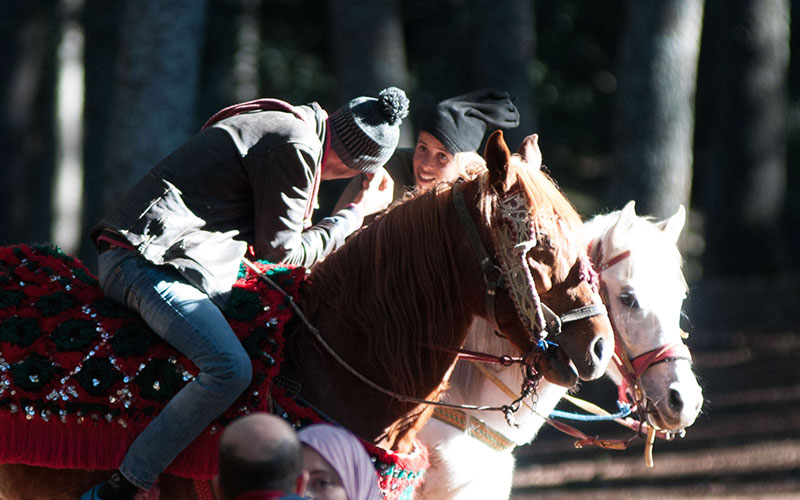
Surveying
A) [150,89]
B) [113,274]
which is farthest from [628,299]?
[150,89]

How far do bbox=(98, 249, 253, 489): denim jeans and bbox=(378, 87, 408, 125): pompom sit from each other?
1.00 m

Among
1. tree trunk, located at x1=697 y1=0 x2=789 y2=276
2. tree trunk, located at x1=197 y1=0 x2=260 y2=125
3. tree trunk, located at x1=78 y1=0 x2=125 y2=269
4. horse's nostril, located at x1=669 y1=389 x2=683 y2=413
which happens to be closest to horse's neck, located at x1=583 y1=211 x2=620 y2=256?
horse's nostril, located at x1=669 y1=389 x2=683 y2=413

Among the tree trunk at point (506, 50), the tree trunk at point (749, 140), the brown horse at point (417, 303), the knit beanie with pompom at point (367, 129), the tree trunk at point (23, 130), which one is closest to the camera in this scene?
the brown horse at point (417, 303)

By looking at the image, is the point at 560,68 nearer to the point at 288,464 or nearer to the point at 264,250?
the point at 264,250

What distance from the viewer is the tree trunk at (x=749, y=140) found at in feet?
40.2

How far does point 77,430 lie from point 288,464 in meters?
1.26

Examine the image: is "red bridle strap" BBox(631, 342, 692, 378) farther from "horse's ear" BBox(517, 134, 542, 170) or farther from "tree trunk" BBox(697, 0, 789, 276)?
"tree trunk" BBox(697, 0, 789, 276)

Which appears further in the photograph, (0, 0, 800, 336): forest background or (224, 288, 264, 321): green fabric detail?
(0, 0, 800, 336): forest background

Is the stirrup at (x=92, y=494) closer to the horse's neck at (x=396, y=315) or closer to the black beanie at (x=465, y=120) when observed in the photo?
the horse's neck at (x=396, y=315)

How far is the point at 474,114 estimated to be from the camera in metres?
4.89

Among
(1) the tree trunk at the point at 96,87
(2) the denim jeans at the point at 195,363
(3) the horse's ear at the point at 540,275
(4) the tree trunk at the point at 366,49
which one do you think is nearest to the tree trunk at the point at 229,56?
(1) the tree trunk at the point at 96,87

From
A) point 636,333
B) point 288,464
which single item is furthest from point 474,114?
point 288,464

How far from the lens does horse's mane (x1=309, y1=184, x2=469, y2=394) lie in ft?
10.5

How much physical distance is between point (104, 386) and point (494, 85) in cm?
732
